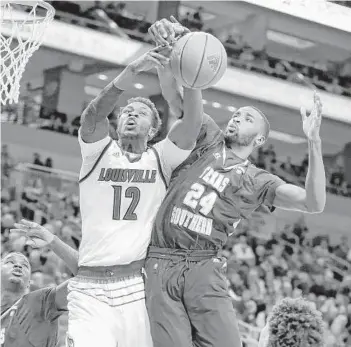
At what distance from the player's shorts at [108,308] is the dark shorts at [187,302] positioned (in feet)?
0.20

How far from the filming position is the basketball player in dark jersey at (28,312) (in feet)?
19.0

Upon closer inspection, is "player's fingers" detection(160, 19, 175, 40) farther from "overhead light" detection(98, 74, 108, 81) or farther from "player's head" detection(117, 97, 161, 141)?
"overhead light" detection(98, 74, 108, 81)

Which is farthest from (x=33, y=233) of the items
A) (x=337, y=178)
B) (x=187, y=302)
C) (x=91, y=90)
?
(x=337, y=178)

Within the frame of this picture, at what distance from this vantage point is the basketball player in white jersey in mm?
4586

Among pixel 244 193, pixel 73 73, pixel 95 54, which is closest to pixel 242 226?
pixel 95 54

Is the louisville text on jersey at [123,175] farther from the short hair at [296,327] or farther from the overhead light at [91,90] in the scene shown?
the overhead light at [91,90]

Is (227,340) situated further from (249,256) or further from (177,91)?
(249,256)

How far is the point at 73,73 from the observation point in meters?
20.8

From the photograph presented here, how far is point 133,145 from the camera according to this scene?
4898mm

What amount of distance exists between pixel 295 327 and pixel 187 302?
0.90 m

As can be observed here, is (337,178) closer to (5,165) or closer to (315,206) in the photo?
(5,165)

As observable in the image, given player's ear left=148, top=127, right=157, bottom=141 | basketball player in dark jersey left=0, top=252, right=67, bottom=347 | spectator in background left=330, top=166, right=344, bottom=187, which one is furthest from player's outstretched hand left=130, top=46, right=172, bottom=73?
spectator in background left=330, top=166, right=344, bottom=187

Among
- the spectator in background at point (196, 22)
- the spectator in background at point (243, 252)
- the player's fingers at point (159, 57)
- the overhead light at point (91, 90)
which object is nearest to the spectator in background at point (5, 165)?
the spectator in background at point (243, 252)

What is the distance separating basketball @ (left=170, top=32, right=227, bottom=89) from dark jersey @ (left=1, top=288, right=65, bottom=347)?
2.00 metres
